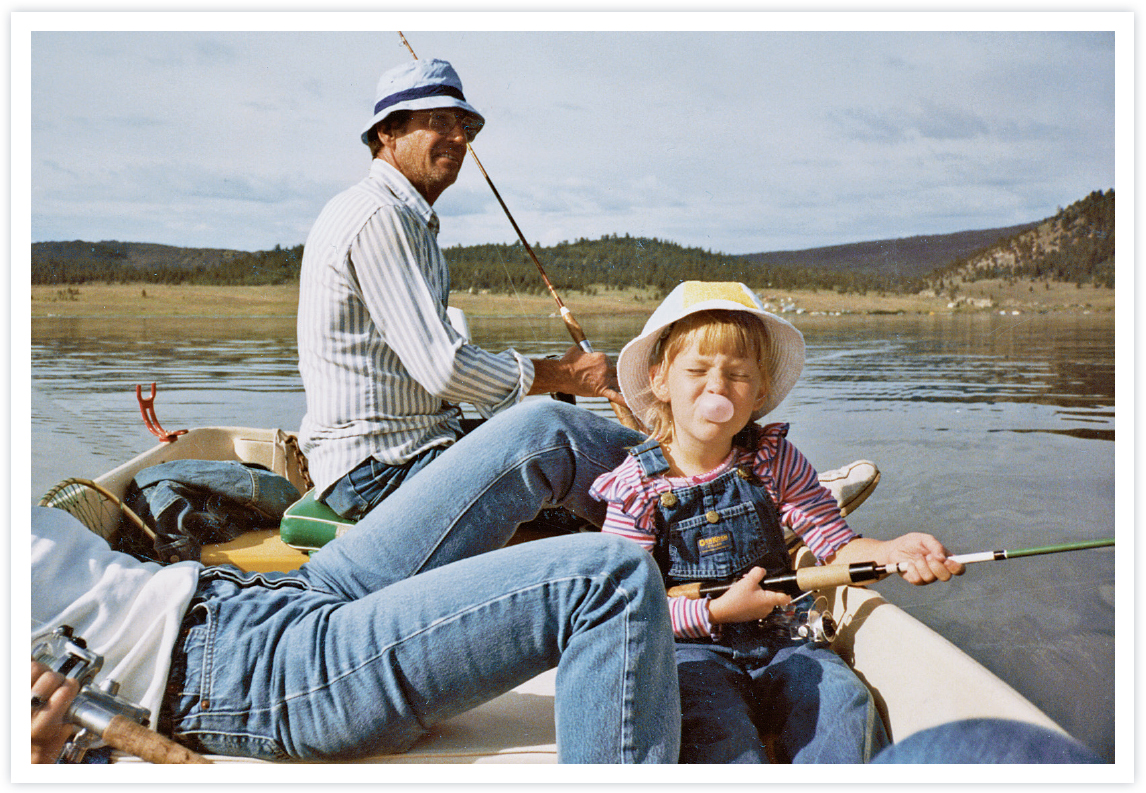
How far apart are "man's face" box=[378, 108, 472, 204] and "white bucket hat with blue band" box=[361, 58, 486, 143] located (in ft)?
0.16

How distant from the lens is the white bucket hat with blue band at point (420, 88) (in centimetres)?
245

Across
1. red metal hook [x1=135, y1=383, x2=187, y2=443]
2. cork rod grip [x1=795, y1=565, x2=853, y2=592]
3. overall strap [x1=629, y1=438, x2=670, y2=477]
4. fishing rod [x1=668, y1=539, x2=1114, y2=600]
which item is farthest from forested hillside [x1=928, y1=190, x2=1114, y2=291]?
red metal hook [x1=135, y1=383, x2=187, y2=443]

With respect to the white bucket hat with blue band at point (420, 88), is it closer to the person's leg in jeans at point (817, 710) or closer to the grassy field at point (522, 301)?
the grassy field at point (522, 301)

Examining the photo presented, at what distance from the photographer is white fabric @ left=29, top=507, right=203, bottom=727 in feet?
3.95

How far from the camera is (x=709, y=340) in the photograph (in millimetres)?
1799

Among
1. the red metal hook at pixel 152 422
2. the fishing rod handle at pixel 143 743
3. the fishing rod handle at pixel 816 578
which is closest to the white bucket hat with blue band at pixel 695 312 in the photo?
the fishing rod handle at pixel 816 578

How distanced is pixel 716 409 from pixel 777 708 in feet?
1.89

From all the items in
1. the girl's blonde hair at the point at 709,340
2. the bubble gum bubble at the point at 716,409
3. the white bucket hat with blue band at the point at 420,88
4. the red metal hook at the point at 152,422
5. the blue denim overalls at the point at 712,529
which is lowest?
the blue denim overalls at the point at 712,529
